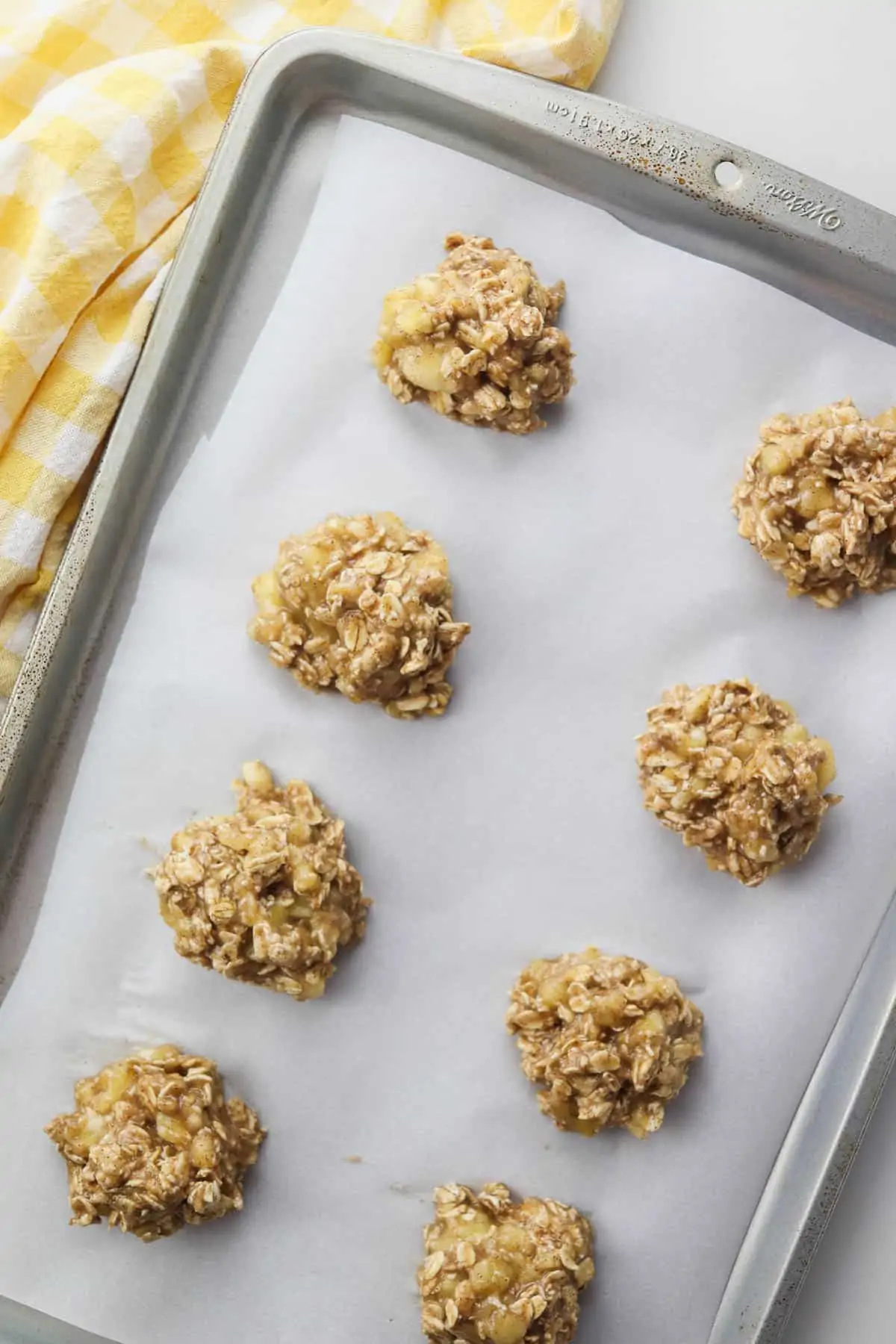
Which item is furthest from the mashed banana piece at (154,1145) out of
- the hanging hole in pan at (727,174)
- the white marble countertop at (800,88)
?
the hanging hole in pan at (727,174)

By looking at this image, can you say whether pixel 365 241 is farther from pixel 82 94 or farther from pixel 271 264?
pixel 82 94

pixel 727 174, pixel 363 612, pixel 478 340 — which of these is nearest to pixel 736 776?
pixel 363 612

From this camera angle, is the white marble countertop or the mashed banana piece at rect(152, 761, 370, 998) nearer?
the mashed banana piece at rect(152, 761, 370, 998)

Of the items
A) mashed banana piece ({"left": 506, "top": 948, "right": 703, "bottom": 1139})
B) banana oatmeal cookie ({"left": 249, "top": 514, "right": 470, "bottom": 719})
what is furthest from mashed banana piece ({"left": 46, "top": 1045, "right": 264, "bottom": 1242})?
banana oatmeal cookie ({"left": 249, "top": 514, "right": 470, "bottom": 719})

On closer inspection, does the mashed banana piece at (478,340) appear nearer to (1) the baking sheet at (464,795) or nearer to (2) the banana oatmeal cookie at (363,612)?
(1) the baking sheet at (464,795)

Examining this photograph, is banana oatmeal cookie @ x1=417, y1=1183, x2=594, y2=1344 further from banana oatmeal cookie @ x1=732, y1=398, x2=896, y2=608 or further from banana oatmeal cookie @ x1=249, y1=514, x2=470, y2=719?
banana oatmeal cookie @ x1=732, y1=398, x2=896, y2=608
